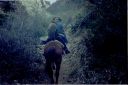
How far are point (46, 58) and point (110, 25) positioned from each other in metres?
1.11

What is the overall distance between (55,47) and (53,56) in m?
0.15

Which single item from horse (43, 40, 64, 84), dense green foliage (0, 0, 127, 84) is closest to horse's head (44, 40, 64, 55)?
horse (43, 40, 64, 84)

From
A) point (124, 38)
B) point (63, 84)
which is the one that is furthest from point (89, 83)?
A: point (124, 38)

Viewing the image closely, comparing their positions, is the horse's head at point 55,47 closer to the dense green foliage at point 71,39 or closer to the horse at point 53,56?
the horse at point 53,56

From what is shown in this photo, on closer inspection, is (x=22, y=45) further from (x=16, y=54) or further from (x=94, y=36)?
(x=94, y=36)

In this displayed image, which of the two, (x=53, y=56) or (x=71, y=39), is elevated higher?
(x=71, y=39)

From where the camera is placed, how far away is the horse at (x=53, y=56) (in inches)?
245

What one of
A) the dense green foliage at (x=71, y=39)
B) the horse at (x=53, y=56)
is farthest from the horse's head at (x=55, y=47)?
the dense green foliage at (x=71, y=39)

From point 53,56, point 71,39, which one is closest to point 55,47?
point 53,56

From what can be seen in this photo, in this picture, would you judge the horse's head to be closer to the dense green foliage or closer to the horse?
the horse

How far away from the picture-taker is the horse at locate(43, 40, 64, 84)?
20.4ft

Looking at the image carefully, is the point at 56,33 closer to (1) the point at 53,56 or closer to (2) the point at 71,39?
(2) the point at 71,39

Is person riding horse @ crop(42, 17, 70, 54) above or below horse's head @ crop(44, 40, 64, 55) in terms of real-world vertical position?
above

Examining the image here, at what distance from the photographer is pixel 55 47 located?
6.23m
